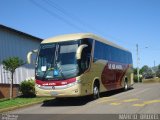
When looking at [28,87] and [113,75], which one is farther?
[113,75]

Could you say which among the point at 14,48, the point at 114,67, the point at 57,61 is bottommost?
the point at 114,67

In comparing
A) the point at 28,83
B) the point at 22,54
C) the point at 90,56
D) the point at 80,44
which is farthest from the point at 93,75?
the point at 22,54

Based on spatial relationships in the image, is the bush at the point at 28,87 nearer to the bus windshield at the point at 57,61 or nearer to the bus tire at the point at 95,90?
the bus tire at the point at 95,90

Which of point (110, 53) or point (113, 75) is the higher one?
point (110, 53)

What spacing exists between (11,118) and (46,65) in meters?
4.41

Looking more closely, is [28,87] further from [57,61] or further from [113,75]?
[57,61]

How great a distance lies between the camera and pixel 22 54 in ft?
87.2

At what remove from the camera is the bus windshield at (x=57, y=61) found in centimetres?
1645

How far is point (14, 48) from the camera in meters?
25.1

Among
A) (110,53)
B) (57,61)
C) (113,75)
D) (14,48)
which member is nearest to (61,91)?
(57,61)

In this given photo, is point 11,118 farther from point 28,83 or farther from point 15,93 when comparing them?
point 15,93

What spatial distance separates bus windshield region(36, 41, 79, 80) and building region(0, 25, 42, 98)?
6376 millimetres

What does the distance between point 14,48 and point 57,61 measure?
9145mm

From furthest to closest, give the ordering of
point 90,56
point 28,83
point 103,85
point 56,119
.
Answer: point 28,83 < point 103,85 < point 90,56 < point 56,119
